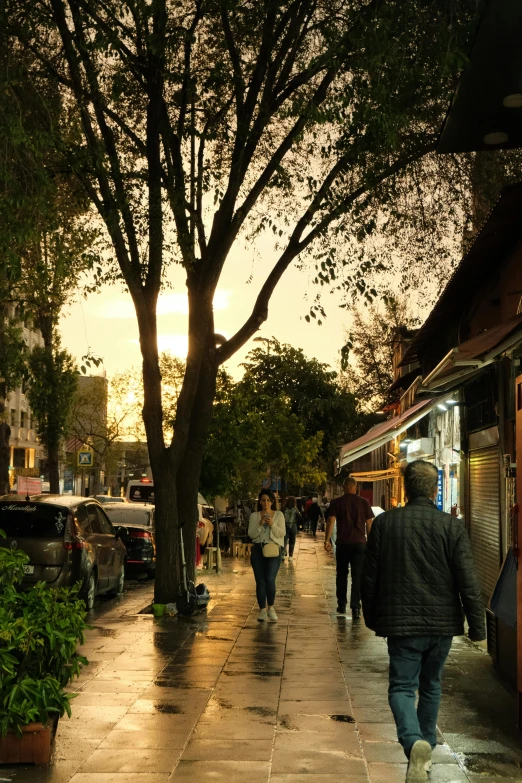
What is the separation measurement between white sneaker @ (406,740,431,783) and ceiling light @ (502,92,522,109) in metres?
5.74

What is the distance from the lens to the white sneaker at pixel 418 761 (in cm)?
579

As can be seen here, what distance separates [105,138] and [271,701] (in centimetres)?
911

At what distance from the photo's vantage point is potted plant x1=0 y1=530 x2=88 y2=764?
6355mm

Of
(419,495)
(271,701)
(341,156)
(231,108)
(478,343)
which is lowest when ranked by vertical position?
(271,701)

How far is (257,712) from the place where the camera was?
8.00 metres

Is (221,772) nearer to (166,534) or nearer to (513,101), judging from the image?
(513,101)

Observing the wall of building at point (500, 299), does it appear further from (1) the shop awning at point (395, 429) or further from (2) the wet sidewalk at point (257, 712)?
(2) the wet sidewalk at point (257, 712)

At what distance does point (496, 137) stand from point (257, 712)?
5.99 m

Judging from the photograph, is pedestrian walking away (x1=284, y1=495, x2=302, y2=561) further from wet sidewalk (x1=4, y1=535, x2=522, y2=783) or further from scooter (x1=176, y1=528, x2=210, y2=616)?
wet sidewalk (x1=4, y1=535, x2=522, y2=783)

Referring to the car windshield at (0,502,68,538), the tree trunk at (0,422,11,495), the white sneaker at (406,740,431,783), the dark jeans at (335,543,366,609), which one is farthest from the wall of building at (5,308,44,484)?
the white sneaker at (406,740,431,783)

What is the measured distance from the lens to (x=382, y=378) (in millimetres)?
51469

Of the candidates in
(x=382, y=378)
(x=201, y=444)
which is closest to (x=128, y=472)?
(x=382, y=378)

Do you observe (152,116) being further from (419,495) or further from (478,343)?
(419,495)

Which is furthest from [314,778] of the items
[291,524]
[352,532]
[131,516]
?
[291,524]
